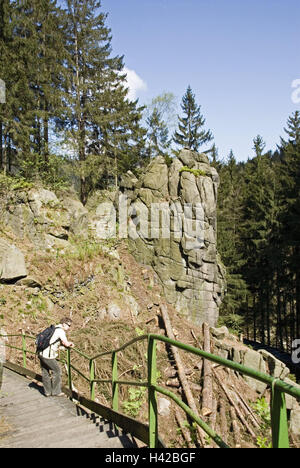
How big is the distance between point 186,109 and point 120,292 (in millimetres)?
30085

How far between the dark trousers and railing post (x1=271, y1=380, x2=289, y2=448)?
5909 mm

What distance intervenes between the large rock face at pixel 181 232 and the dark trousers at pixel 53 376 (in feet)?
33.8

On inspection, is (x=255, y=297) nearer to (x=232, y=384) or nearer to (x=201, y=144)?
(x=201, y=144)

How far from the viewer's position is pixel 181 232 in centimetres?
1764

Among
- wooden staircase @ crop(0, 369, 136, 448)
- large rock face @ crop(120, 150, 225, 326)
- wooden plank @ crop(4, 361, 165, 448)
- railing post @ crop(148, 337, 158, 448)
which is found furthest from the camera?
large rock face @ crop(120, 150, 225, 326)

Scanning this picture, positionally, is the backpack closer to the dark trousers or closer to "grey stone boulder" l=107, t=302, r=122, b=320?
the dark trousers

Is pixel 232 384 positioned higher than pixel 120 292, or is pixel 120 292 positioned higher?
pixel 120 292

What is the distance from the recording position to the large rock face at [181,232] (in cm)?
1736

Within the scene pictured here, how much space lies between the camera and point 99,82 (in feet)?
77.5

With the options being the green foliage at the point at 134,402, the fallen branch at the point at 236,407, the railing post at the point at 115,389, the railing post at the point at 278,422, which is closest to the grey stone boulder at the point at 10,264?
the green foliage at the point at 134,402

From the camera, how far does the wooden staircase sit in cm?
428

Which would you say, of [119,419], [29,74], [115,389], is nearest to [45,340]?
[115,389]

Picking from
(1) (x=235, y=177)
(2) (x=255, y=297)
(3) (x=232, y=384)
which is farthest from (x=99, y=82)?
(1) (x=235, y=177)

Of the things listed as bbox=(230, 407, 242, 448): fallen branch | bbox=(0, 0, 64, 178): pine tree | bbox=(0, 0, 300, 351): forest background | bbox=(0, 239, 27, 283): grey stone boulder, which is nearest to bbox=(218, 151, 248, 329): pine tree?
bbox=(0, 0, 300, 351): forest background
